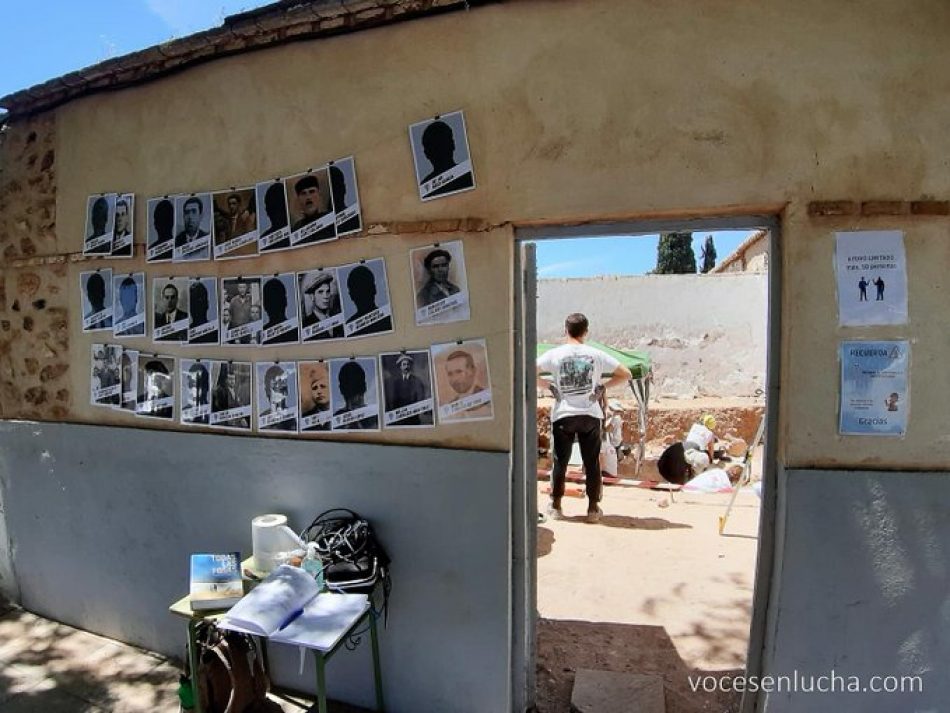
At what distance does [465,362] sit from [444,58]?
4.66 ft

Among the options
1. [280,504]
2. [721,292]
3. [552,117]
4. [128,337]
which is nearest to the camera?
[552,117]

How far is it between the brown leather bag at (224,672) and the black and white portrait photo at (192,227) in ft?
6.44

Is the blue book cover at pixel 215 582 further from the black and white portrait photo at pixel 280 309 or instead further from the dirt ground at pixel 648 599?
the dirt ground at pixel 648 599

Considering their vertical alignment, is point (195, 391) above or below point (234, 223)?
below

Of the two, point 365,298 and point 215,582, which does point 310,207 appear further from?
point 215,582

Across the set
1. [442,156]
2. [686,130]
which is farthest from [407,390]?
[686,130]

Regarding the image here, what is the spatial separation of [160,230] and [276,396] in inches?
49.5

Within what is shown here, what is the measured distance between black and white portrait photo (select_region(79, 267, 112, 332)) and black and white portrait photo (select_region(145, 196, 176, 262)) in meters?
0.39

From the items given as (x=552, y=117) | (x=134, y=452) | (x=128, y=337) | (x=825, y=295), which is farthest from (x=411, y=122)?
(x=134, y=452)

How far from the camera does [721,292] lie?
14391 mm

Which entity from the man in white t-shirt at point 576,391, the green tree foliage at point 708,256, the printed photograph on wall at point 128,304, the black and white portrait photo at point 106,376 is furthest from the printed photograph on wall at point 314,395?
the green tree foliage at point 708,256

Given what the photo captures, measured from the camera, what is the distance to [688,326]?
1466 centimetres

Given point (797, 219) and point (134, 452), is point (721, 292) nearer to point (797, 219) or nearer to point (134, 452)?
point (797, 219)

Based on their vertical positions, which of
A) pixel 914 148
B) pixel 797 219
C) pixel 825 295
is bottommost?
pixel 825 295
